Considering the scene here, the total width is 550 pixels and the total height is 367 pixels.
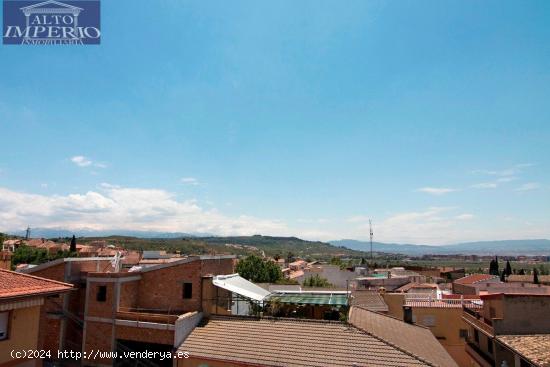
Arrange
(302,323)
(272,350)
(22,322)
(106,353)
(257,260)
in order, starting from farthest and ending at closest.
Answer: (257,260) → (106,353) → (302,323) → (272,350) → (22,322)

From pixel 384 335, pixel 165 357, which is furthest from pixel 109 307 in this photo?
pixel 384 335

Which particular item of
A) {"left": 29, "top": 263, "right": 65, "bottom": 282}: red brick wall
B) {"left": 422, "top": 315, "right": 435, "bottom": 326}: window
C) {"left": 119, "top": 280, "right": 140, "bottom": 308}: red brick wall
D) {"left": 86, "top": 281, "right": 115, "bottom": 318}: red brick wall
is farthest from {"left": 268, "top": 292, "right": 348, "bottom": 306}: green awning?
{"left": 29, "top": 263, "right": 65, "bottom": 282}: red brick wall

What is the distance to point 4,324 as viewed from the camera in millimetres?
12188

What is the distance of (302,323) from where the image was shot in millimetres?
20141

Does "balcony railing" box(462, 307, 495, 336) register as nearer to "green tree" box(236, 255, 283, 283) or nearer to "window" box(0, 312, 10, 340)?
"window" box(0, 312, 10, 340)

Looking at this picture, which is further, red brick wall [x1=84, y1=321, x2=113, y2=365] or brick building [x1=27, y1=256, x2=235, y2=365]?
red brick wall [x1=84, y1=321, x2=113, y2=365]

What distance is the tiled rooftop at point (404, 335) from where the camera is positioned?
17823 mm

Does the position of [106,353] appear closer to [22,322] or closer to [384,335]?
[22,322]

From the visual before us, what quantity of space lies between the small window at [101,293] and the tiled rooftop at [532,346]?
892 inches

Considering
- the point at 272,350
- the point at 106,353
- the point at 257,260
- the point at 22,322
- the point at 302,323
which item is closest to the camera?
the point at 22,322

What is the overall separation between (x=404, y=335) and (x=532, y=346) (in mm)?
6342

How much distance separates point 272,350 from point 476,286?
37.5 metres

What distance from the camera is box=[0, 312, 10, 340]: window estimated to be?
1207 centimetres

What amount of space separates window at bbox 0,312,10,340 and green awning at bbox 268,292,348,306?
44.5ft
